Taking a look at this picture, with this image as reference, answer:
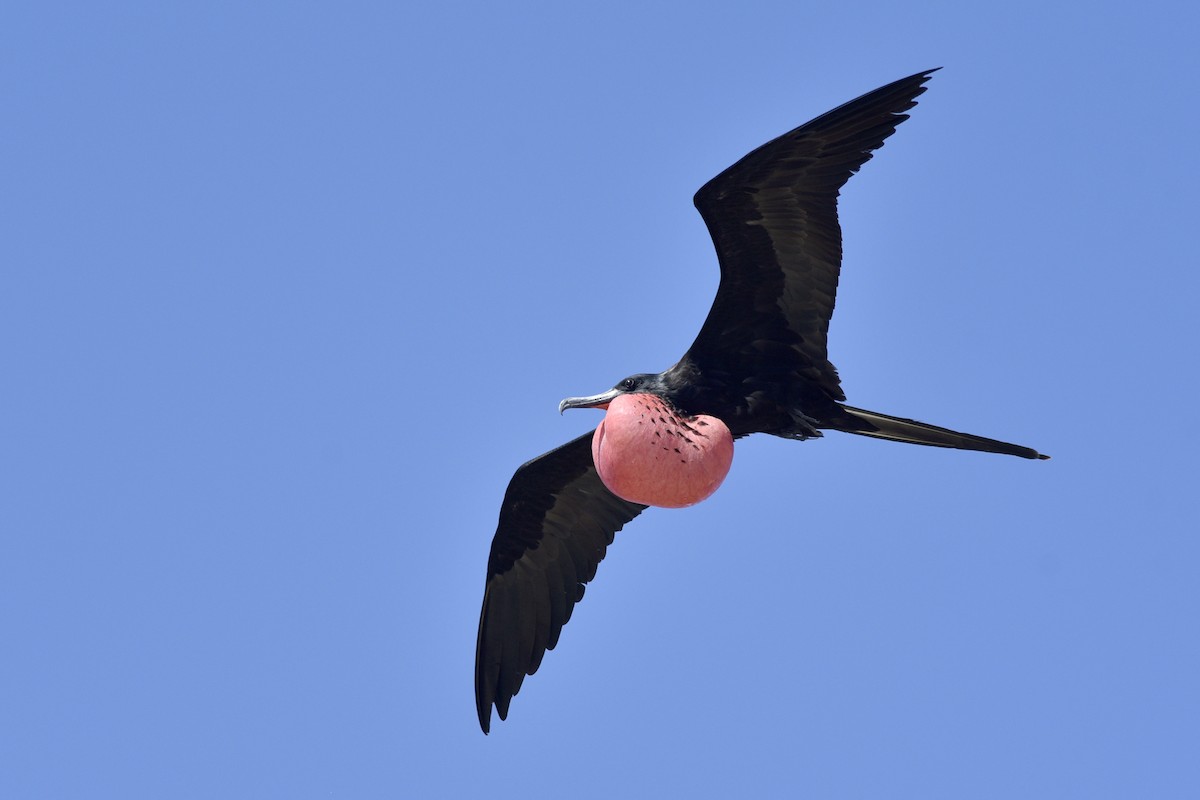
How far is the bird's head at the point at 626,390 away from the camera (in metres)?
8.88

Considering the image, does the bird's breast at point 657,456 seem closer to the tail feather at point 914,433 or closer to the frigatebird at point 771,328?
the frigatebird at point 771,328

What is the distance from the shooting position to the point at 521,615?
997 cm

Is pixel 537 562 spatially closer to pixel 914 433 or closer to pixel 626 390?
pixel 626 390

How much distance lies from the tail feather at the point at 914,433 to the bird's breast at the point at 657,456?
1.08 m

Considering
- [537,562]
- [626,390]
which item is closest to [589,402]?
[626,390]

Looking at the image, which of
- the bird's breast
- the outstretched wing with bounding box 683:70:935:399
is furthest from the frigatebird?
the bird's breast

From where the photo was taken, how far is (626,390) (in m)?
8.94

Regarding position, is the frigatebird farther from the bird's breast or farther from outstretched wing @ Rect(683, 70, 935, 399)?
the bird's breast

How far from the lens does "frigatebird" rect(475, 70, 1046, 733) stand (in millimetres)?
8359

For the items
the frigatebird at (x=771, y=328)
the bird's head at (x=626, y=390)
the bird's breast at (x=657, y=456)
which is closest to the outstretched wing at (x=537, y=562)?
the frigatebird at (x=771, y=328)

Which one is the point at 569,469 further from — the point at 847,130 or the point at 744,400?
the point at 847,130

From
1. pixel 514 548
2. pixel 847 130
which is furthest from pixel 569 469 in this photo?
pixel 847 130

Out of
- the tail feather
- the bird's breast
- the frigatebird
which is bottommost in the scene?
the bird's breast

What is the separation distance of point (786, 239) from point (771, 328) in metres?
0.46
